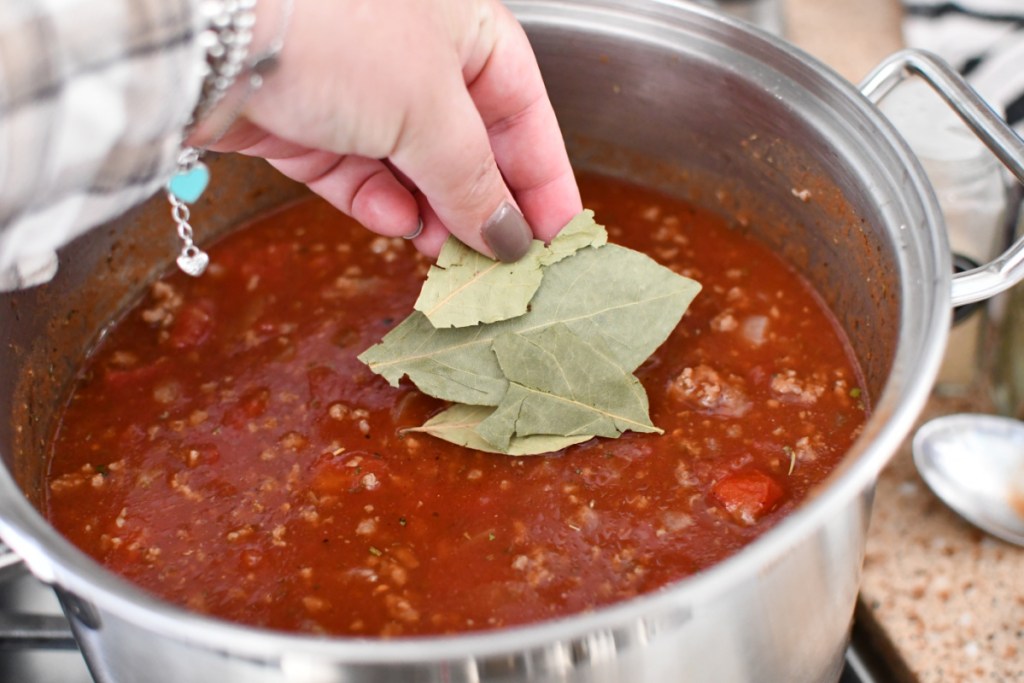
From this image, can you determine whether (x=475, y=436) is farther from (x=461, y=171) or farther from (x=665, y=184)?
(x=665, y=184)

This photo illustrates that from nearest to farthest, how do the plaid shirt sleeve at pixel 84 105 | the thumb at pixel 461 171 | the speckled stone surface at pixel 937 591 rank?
the plaid shirt sleeve at pixel 84 105, the thumb at pixel 461 171, the speckled stone surface at pixel 937 591

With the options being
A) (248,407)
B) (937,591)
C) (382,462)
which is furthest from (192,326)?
(937,591)

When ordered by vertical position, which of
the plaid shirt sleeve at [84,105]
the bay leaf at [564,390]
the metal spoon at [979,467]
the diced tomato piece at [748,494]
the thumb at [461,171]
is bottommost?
the metal spoon at [979,467]

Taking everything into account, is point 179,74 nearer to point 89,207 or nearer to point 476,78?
point 89,207

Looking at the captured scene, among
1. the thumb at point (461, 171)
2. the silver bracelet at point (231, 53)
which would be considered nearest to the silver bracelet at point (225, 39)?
the silver bracelet at point (231, 53)

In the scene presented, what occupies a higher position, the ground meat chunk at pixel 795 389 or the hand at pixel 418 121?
the hand at pixel 418 121

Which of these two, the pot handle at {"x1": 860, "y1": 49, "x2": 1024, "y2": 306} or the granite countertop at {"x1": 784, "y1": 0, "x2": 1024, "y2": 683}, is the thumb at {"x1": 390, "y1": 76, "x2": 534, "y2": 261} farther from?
the granite countertop at {"x1": 784, "y1": 0, "x2": 1024, "y2": 683}

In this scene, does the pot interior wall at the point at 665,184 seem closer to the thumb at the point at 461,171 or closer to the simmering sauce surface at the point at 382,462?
the simmering sauce surface at the point at 382,462

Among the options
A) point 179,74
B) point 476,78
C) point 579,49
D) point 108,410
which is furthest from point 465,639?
point 579,49
